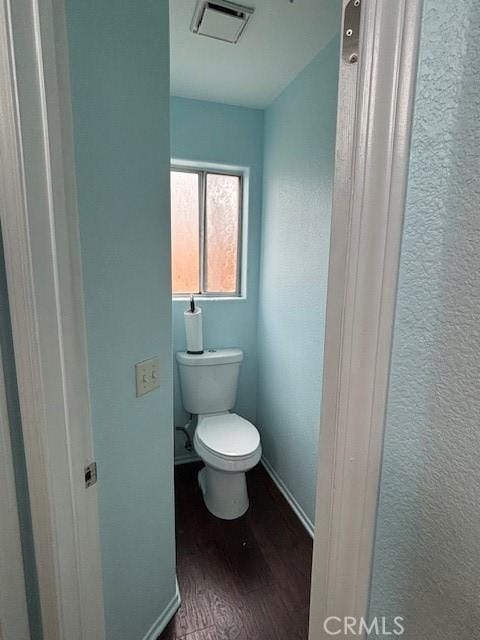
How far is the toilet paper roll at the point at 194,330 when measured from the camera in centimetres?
212

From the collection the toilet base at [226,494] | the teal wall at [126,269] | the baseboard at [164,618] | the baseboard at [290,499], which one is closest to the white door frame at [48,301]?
the teal wall at [126,269]

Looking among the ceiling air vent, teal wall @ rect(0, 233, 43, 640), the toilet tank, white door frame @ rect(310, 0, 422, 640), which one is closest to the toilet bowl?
the toilet tank

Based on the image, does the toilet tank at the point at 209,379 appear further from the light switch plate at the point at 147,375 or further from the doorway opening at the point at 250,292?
the light switch plate at the point at 147,375

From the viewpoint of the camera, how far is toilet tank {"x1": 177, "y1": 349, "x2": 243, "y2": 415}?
2.17 meters

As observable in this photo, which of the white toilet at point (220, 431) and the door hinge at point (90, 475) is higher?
the door hinge at point (90, 475)

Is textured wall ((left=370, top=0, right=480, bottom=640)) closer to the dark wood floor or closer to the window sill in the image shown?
the dark wood floor

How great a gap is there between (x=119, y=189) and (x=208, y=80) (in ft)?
4.20

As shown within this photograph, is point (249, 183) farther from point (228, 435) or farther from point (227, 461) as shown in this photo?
point (227, 461)

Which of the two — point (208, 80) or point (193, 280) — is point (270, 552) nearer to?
point (193, 280)

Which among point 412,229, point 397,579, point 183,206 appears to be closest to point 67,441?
point 397,579

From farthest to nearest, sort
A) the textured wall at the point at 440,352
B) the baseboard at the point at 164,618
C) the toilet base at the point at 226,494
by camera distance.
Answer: the toilet base at the point at 226,494 → the baseboard at the point at 164,618 → the textured wall at the point at 440,352

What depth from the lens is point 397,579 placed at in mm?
429

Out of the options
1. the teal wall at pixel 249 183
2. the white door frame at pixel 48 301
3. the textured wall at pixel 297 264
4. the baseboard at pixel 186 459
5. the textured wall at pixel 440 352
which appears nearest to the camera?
the textured wall at pixel 440 352

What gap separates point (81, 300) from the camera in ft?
2.52
